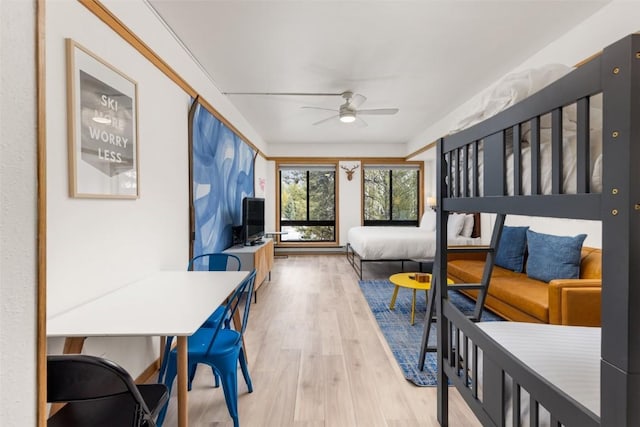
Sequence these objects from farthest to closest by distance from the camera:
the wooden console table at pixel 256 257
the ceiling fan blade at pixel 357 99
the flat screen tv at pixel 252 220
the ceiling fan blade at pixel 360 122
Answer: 1. the ceiling fan blade at pixel 360 122
2. the flat screen tv at pixel 252 220
3. the wooden console table at pixel 256 257
4. the ceiling fan blade at pixel 357 99

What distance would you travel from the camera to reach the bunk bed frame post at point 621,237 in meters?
0.63

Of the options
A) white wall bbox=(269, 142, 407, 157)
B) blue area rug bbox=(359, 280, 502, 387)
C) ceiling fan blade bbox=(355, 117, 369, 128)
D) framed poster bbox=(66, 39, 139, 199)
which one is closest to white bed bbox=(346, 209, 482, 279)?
blue area rug bbox=(359, 280, 502, 387)

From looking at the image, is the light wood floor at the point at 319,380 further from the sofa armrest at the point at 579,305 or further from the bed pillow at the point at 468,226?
the bed pillow at the point at 468,226

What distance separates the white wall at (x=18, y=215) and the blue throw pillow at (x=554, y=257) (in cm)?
334

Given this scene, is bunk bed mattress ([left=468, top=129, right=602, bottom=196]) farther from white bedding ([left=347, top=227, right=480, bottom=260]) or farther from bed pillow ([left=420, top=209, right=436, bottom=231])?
bed pillow ([left=420, top=209, right=436, bottom=231])

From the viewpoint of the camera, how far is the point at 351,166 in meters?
6.92

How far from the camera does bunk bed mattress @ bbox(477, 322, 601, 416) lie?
100cm

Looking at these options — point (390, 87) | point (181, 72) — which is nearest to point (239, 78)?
point (181, 72)

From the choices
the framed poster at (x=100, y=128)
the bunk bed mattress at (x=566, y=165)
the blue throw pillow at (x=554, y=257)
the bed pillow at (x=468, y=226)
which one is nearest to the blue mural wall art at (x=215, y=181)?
the framed poster at (x=100, y=128)

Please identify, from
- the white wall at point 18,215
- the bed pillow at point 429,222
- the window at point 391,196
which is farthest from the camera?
the window at point 391,196

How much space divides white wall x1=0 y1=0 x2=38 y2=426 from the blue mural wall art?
2255mm

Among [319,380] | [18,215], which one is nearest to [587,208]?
[18,215]

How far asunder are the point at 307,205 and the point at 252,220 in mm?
2835

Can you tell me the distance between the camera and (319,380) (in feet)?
6.75
